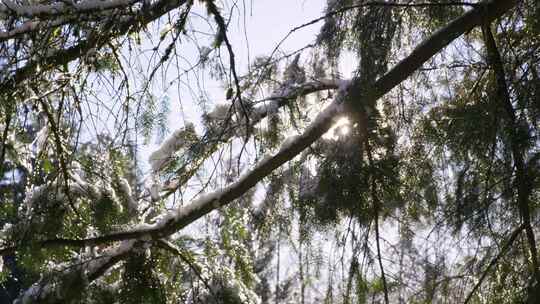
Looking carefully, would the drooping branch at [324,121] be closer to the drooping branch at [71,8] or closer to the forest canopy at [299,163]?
the forest canopy at [299,163]

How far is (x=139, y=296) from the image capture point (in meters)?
2.04

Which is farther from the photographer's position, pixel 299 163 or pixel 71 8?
pixel 299 163

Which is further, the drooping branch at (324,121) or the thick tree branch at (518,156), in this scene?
the drooping branch at (324,121)

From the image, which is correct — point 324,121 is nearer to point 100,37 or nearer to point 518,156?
point 518,156

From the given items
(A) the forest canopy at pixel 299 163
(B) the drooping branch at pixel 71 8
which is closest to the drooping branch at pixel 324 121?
(A) the forest canopy at pixel 299 163

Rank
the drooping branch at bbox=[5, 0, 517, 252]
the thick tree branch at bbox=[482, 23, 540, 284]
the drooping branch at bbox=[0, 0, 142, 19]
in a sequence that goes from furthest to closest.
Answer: the drooping branch at bbox=[5, 0, 517, 252], the thick tree branch at bbox=[482, 23, 540, 284], the drooping branch at bbox=[0, 0, 142, 19]

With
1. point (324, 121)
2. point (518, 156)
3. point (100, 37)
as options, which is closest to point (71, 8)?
point (100, 37)

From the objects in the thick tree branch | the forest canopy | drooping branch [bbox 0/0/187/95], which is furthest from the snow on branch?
the thick tree branch

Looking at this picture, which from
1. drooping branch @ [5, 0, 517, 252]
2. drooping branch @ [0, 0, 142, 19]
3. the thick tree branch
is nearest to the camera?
drooping branch @ [0, 0, 142, 19]

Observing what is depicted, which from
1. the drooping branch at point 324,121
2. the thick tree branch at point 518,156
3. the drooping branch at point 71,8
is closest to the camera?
the drooping branch at point 71,8

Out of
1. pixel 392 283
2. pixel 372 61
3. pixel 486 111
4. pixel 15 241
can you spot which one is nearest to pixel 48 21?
pixel 15 241

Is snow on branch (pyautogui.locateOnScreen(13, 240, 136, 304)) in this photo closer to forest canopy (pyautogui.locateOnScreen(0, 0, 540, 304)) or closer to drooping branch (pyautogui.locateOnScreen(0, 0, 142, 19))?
forest canopy (pyautogui.locateOnScreen(0, 0, 540, 304))

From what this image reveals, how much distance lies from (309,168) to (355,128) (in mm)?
361

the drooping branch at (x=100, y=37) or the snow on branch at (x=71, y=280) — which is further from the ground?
the drooping branch at (x=100, y=37)
